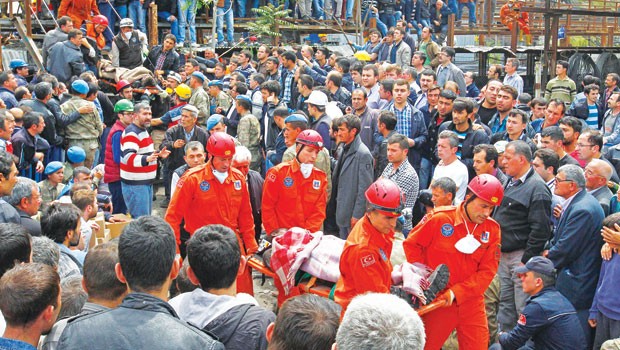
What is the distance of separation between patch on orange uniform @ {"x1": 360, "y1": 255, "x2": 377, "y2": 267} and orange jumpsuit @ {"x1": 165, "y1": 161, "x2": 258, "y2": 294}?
1521 millimetres

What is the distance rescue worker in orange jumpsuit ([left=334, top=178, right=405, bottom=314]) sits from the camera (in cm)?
493

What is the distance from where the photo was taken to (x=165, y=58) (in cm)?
1379

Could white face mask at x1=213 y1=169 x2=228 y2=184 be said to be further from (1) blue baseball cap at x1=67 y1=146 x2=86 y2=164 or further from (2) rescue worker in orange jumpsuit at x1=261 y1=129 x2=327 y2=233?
(1) blue baseball cap at x1=67 y1=146 x2=86 y2=164

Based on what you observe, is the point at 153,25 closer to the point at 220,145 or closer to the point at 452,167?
the point at 452,167

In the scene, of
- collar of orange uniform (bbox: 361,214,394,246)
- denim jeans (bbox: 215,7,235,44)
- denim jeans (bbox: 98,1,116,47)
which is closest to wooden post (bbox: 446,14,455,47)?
denim jeans (bbox: 215,7,235,44)

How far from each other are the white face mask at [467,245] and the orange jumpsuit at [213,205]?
1.86m

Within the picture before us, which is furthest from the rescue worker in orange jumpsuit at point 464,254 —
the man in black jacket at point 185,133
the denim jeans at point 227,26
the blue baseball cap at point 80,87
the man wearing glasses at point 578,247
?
the denim jeans at point 227,26

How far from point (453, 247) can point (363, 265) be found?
0.89 m

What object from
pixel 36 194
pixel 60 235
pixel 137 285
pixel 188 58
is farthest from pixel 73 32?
pixel 137 285

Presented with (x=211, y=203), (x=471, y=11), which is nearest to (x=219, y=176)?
(x=211, y=203)

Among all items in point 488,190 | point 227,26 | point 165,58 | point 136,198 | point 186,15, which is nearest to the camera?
point 488,190

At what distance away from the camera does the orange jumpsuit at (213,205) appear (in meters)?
6.18

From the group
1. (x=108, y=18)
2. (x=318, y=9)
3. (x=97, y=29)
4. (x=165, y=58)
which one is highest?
(x=318, y=9)

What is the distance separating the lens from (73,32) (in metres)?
12.1
